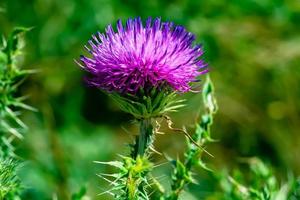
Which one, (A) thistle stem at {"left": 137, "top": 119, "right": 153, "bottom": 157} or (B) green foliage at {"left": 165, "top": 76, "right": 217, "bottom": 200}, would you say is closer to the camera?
(A) thistle stem at {"left": 137, "top": 119, "right": 153, "bottom": 157}

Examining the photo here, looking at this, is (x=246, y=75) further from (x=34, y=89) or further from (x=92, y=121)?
(x=34, y=89)

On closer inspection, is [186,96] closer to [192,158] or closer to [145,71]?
[192,158]

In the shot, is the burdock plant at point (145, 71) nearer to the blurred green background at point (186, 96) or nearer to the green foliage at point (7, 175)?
the green foliage at point (7, 175)

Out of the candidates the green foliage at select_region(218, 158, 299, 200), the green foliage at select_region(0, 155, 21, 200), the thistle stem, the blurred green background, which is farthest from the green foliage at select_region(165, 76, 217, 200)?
the blurred green background

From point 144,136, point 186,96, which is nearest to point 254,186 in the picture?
point 144,136

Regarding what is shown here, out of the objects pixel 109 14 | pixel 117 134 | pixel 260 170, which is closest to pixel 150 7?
pixel 109 14

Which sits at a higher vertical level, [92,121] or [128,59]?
[128,59]

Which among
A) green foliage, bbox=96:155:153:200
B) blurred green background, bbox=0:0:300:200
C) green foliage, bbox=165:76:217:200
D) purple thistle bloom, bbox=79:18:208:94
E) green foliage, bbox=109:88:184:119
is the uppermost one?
purple thistle bloom, bbox=79:18:208:94

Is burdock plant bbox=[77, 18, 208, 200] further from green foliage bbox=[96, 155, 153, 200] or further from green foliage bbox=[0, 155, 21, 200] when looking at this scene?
green foliage bbox=[0, 155, 21, 200]
